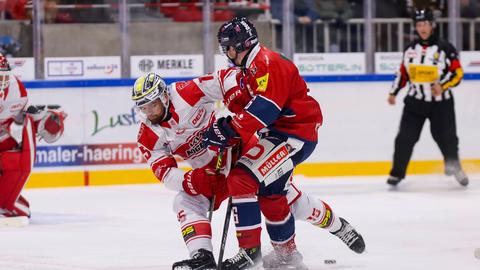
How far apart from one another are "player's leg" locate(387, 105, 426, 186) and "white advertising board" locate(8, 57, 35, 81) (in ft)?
9.21

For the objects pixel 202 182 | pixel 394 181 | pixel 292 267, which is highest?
pixel 202 182

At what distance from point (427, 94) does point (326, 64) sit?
1339mm

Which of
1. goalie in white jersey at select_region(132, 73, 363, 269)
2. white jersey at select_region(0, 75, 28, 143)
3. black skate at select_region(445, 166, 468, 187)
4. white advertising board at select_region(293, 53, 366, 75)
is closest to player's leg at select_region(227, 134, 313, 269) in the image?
goalie in white jersey at select_region(132, 73, 363, 269)

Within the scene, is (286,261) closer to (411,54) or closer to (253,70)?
(253,70)

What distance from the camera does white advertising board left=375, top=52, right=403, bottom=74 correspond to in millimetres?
8914

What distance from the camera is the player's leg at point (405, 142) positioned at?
7605 millimetres

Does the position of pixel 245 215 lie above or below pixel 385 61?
below

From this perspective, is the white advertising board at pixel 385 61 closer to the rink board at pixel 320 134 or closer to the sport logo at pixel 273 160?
the rink board at pixel 320 134

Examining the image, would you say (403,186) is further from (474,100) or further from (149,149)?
(149,149)

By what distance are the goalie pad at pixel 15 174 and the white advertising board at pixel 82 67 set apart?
2.12 m

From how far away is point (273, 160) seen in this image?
14.2 ft

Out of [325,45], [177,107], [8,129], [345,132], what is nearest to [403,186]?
[345,132]

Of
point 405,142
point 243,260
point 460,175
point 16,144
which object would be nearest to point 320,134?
point 405,142

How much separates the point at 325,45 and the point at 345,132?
2.81 ft
